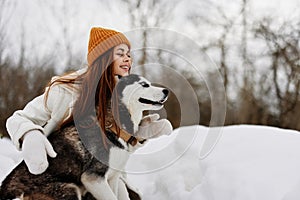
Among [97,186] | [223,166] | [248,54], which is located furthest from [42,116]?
[248,54]

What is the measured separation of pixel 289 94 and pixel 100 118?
3.23 metres

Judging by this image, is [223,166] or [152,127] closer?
[152,127]

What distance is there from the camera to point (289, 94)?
12.8 feet

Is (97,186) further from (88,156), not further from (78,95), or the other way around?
(78,95)

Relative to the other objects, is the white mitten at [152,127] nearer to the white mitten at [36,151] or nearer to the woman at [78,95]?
the woman at [78,95]

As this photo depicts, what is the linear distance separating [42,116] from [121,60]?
268mm

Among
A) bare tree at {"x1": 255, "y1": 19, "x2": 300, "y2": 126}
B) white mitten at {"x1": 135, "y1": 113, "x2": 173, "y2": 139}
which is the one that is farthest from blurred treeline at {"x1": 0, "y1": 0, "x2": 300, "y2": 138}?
white mitten at {"x1": 135, "y1": 113, "x2": 173, "y2": 139}

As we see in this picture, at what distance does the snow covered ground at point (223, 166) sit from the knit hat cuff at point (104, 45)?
0.32 meters

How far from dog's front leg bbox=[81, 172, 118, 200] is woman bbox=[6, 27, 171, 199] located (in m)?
0.11

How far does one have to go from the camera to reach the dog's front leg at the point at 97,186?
3.45 feet

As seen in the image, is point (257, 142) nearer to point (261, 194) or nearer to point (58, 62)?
point (261, 194)

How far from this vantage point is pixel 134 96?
1.08 metres

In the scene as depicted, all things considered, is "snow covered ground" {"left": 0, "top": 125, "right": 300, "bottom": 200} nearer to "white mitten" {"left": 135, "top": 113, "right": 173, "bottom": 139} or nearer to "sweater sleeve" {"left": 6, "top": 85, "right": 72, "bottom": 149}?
"white mitten" {"left": 135, "top": 113, "right": 173, "bottom": 139}

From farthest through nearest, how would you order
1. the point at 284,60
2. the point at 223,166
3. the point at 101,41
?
the point at 284,60 → the point at 223,166 → the point at 101,41
